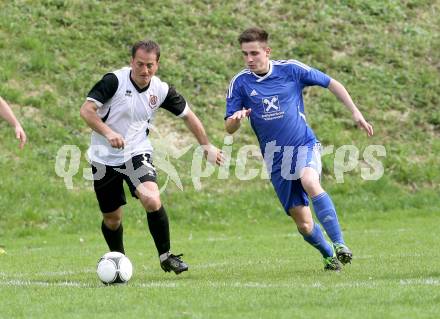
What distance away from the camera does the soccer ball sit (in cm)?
868

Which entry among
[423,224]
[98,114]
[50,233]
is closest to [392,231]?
[423,224]

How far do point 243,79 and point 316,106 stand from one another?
11651 millimetres

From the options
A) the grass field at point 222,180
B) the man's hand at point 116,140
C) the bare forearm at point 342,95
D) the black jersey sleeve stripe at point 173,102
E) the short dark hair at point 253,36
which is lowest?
the grass field at point 222,180

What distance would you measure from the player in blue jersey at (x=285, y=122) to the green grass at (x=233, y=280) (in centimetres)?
60

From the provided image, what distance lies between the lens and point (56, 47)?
72.0 feet

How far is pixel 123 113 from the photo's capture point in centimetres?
966

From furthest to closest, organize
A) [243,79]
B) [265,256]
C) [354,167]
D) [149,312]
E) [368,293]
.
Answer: [354,167]
[265,256]
[243,79]
[368,293]
[149,312]

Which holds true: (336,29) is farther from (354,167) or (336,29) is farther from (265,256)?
(265,256)

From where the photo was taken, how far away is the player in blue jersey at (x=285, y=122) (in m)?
9.95

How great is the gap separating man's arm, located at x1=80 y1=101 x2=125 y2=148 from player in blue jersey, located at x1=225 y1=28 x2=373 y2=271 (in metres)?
1.26

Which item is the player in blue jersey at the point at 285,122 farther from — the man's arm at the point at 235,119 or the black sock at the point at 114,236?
the black sock at the point at 114,236

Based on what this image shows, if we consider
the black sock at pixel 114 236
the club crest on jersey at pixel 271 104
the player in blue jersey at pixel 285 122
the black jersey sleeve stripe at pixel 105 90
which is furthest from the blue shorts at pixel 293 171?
the black jersey sleeve stripe at pixel 105 90

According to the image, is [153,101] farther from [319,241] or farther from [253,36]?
[319,241]

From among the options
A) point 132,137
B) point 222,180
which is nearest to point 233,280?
point 132,137
